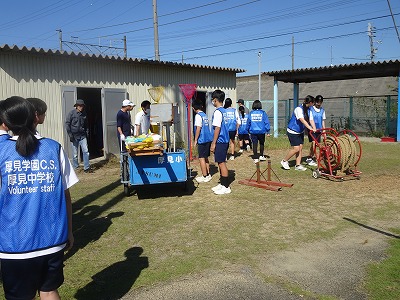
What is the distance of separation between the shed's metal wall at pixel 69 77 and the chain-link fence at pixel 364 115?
8811 mm

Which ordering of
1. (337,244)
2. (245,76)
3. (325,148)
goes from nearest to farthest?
Answer: (337,244) → (325,148) → (245,76)

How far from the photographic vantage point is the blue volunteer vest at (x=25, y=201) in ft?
7.72

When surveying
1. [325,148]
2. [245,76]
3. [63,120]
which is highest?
[245,76]

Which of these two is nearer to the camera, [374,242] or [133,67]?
[374,242]

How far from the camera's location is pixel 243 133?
42.4 ft

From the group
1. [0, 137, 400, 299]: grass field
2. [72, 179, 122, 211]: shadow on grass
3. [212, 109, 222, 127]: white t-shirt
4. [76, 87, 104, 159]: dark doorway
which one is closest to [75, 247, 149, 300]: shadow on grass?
[0, 137, 400, 299]: grass field

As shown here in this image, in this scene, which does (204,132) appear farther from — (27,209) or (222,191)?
(27,209)

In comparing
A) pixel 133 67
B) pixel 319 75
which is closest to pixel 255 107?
pixel 133 67

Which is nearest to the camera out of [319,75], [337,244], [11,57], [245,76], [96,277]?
[96,277]

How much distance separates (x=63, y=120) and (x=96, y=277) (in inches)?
282

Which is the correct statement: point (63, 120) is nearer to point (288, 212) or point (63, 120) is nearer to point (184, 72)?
point (184, 72)

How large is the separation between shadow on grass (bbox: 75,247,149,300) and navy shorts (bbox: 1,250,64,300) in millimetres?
1168

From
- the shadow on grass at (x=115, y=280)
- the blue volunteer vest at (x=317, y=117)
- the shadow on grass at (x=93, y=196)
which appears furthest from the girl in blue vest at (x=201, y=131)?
the shadow on grass at (x=115, y=280)

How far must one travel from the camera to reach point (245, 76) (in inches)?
1601
